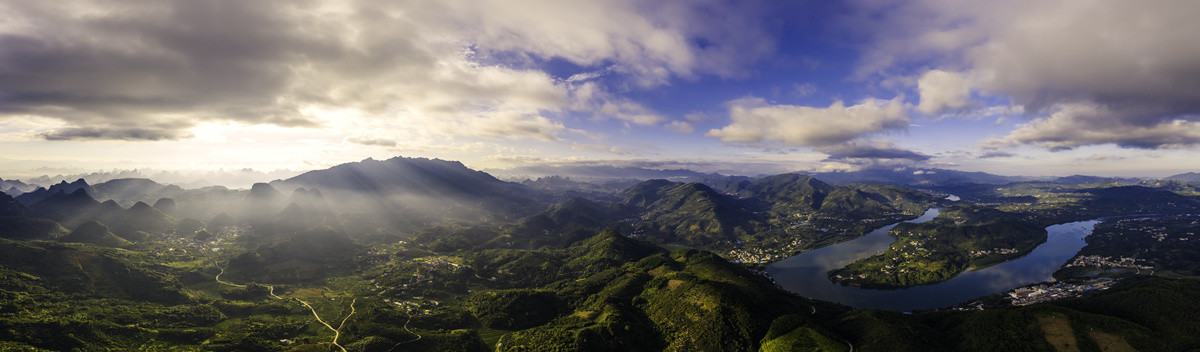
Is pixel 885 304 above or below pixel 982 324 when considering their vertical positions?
below

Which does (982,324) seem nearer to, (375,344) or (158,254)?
(375,344)

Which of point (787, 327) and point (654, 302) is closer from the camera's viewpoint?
point (787, 327)

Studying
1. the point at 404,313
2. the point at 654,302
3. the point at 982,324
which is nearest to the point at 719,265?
the point at 654,302

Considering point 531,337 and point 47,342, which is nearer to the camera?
point 47,342

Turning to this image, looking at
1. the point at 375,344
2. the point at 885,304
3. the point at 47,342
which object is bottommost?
the point at 885,304

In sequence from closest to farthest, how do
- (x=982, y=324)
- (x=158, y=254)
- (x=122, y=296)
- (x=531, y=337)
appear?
(x=982, y=324), (x=531, y=337), (x=122, y=296), (x=158, y=254)

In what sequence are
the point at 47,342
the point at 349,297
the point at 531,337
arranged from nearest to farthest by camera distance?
1. the point at 47,342
2. the point at 531,337
3. the point at 349,297

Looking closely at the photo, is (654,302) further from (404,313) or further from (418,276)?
(418,276)

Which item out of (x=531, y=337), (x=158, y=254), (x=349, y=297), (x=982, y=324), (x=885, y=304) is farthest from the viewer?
(x=158, y=254)

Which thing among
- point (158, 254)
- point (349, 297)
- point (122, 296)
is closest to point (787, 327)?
point (349, 297)
